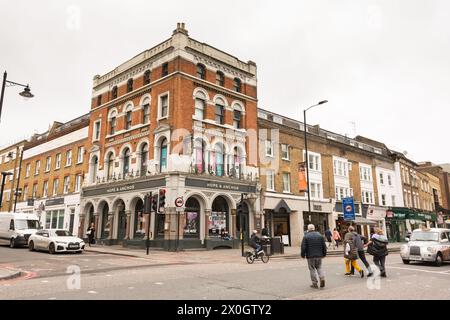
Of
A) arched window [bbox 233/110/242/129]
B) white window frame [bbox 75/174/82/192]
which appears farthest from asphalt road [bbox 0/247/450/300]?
white window frame [bbox 75/174/82/192]

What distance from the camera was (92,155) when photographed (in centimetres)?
3203

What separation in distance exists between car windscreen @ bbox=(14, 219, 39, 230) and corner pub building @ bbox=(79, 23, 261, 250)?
15.1 feet

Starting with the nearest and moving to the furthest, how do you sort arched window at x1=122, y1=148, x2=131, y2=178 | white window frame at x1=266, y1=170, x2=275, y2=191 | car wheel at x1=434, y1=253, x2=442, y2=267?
car wheel at x1=434, y1=253, x2=442, y2=267
arched window at x1=122, y1=148, x2=131, y2=178
white window frame at x1=266, y1=170, x2=275, y2=191

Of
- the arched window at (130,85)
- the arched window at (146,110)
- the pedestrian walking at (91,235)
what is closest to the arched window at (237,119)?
the arched window at (146,110)

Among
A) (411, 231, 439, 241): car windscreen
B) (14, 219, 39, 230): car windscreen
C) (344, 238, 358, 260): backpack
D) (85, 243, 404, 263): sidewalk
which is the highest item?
(14, 219, 39, 230): car windscreen

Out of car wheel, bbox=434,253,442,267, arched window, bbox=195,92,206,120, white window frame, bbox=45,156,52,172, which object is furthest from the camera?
white window frame, bbox=45,156,52,172

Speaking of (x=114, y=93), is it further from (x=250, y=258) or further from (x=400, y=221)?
(x=400, y=221)

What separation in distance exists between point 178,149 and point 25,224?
12.8 m

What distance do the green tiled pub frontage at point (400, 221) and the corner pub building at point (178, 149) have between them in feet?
76.2

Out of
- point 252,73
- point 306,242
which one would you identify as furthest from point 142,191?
point 306,242

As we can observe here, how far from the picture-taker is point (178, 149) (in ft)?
79.8

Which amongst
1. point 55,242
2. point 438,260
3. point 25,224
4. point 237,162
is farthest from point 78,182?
point 438,260

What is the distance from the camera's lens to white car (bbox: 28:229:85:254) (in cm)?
2002

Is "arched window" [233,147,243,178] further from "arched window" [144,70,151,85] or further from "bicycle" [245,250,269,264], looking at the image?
"bicycle" [245,250,269,264]
